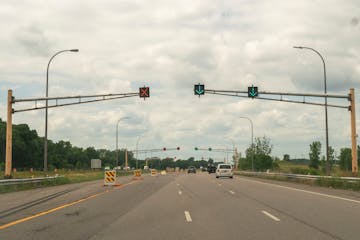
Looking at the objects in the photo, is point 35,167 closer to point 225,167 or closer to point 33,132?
point 33,132

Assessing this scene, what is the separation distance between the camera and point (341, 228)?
43.8ft

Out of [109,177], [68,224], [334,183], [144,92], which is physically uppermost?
[144,92]

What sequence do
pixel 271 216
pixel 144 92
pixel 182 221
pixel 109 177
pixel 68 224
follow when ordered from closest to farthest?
pixel 68 224, pixel 182 221, pixel 271 216, pixel 144 92, pixel 109 177

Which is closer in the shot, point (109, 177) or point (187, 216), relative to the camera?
point (187, 216)

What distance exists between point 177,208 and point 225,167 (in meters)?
44.6

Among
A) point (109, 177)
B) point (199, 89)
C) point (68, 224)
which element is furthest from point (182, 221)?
point (109, 177)

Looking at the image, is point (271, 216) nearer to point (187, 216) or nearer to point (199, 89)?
point (187, 216)

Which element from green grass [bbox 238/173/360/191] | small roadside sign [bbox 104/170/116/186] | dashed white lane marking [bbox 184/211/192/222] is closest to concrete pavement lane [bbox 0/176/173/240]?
dashed white lane marking [bbox 184/211/192/222]

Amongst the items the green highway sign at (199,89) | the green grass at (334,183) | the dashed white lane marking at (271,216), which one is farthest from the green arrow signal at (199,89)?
the dashed white lane marking at (271,216)

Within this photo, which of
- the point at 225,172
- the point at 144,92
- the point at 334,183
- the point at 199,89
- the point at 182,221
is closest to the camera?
the point at 182,221

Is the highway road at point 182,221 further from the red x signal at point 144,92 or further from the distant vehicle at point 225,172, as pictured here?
the distant vehicle at point 225,172

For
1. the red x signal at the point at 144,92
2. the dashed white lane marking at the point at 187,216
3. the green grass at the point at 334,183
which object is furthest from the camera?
the red x signal at the point at 144,92

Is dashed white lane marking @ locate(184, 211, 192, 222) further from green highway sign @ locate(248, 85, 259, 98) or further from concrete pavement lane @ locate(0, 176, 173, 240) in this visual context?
green highway sign @ locate(248, 85, 259, 98)

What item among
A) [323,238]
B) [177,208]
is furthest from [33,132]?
[323,238]
